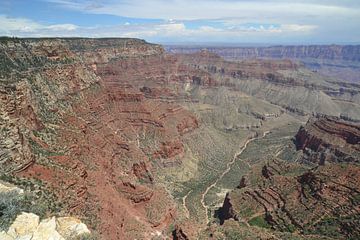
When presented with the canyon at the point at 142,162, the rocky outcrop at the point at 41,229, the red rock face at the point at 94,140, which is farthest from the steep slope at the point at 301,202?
the rocky outcrop at the point at 41,229

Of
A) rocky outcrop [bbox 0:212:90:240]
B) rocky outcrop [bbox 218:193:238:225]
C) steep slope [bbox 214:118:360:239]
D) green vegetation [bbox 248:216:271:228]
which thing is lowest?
rocky outcrop [bbox 218:193:238:225]

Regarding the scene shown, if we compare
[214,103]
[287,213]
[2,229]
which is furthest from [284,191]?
[214,103]

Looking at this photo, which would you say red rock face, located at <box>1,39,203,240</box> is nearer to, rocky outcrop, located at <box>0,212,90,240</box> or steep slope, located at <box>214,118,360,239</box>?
rocky outcrop, located at <box>0,212,90,240</box>

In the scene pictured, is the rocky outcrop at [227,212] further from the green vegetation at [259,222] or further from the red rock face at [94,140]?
the red rock face at [94,140]

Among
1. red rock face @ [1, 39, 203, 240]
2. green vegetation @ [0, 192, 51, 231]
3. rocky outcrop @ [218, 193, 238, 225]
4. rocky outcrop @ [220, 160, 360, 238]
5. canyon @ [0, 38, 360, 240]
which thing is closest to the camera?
green vegetation @ [0, 192, 51, 231]

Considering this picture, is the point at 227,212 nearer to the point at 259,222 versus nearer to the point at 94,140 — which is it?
the point at 259,222

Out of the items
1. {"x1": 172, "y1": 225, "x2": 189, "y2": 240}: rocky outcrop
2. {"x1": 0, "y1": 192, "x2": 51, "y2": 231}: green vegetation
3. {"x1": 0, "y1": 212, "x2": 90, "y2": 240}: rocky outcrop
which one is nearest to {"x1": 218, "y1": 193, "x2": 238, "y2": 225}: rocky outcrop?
{"x1": 172, "y1": 225, "x2": 189, "y2": 240}: rocky outcrop
